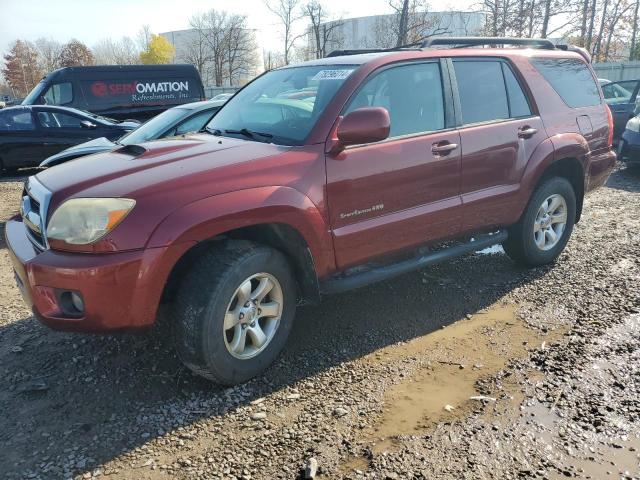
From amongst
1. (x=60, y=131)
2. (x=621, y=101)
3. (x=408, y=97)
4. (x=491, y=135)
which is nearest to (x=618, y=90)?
(x=621, y=101)

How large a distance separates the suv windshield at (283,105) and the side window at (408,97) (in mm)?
201

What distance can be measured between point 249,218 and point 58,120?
969 centimetres

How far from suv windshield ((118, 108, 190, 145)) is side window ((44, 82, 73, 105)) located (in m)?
8.10

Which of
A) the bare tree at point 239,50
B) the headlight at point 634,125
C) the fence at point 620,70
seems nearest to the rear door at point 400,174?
the headlight at point 634,125

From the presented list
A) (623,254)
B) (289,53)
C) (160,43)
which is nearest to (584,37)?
(289,53)

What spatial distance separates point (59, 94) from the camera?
13.4m

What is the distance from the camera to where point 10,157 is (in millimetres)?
10414

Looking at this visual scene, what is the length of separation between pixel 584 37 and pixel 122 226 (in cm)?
4035

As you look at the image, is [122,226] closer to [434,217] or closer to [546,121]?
[434,217]

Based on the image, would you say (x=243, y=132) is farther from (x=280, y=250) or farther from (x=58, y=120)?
(x=58, y=120)

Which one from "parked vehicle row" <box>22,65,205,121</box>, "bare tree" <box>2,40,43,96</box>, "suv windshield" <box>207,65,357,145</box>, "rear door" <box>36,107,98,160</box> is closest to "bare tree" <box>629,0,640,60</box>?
"parked vehicle row" <box>22,65,205,121</box>

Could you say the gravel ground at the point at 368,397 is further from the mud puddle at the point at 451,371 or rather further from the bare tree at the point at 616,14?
the bare tree at the point at 616,14

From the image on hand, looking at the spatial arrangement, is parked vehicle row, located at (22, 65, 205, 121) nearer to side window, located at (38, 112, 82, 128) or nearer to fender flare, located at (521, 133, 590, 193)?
side window, located at (38, 112, 82, 128)

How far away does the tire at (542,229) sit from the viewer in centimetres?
446
